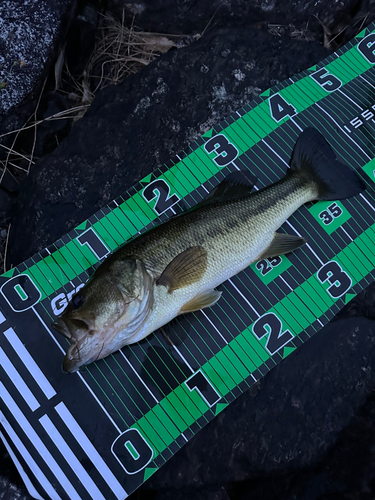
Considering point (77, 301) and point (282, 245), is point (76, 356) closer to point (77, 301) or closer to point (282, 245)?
point (77, 301)

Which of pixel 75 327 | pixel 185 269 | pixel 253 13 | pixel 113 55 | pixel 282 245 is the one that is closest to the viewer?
pixel 75 327

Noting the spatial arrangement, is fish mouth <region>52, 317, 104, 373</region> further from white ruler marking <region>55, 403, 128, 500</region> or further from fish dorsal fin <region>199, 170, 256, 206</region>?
fish dorsal fin <region>199, 170, 256, 206</region>

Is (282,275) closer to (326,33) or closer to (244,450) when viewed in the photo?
(244,450)

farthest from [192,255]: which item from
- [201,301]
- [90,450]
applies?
[90,450]

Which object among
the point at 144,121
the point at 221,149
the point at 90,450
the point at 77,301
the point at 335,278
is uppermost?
the point at 144,121

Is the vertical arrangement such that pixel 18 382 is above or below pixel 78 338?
above

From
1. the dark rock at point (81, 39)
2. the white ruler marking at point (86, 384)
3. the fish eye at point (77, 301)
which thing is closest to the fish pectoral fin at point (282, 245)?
the fish eye at point (77, 301)

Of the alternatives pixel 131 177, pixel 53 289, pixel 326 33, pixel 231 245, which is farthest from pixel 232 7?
pixel 53 289

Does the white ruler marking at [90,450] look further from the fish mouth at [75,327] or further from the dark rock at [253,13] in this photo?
the dark rock at [253,13]
